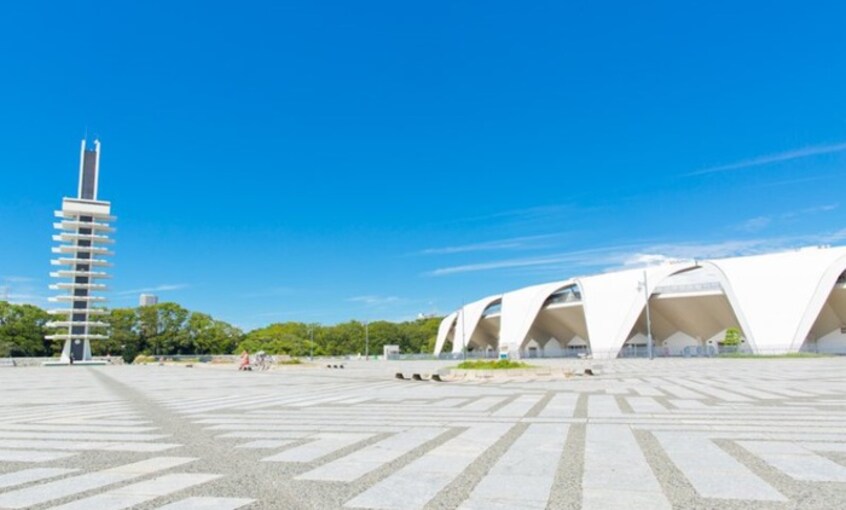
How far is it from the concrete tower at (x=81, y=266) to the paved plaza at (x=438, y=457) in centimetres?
7414

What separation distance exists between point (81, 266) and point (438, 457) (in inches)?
3391

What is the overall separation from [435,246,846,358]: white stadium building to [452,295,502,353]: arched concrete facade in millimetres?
3330

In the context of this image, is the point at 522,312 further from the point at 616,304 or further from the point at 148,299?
the point at 148,299

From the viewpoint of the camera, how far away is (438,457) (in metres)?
6.09

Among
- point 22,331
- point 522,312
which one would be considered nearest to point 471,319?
point 522,312

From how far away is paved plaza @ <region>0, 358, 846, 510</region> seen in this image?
4.39 m

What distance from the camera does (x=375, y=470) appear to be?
5.43m

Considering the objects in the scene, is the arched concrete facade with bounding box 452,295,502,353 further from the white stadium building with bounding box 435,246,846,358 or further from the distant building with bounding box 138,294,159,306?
the distant building with bounding box 138,294,159,306

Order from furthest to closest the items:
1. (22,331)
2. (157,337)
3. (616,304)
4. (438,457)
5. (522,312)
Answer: (157,337) → (22,331) → (522,312) → (616,304) → (438,457)

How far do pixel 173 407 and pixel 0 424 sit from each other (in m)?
3.48

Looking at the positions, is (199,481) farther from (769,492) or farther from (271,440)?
(769,492)

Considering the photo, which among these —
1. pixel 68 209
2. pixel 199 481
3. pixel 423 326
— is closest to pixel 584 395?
pixel 199 481

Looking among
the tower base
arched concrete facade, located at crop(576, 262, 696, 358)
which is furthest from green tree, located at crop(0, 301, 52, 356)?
arched concrete facade, located at crop(576, 262, 696, 358)

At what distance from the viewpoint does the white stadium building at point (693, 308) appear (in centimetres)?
4806
